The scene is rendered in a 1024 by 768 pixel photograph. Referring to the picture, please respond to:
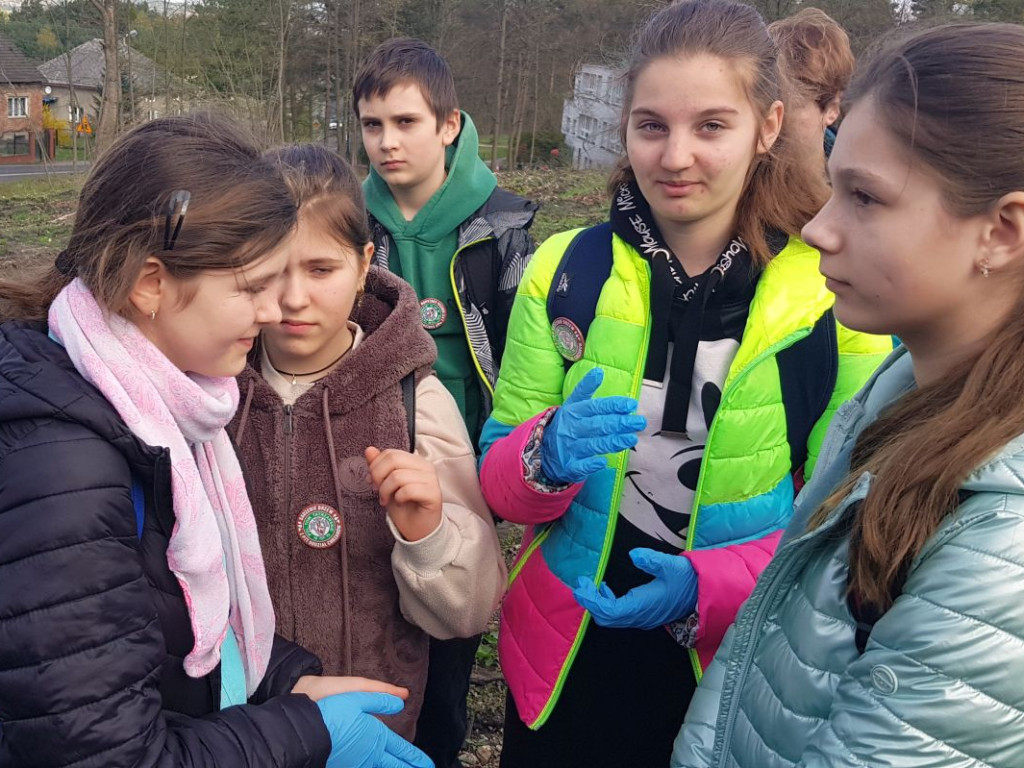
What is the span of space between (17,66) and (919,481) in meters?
40.4

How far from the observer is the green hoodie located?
2.91 metres

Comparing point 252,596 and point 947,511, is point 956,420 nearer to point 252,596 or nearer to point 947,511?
point 947,511

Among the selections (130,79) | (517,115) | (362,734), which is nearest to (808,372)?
(362,734)

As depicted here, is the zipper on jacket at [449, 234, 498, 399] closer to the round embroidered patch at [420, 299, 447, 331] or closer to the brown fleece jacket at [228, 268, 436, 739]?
the round embroidered patch at [420, 299, 447, 331]

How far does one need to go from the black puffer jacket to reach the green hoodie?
1.69 metres

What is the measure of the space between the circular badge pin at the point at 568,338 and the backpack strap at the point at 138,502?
937 mm

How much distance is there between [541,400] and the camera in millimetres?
1936

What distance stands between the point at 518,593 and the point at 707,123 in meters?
1.09

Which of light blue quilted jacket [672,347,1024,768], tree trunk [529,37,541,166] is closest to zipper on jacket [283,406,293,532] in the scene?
light blue quilted jacket [672,347,1024,768]

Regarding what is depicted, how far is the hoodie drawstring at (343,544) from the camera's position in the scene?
175cm

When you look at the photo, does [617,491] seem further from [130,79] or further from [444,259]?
[130,79]

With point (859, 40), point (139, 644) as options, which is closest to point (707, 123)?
point (139, 644)

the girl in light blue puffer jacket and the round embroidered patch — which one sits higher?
the girl in light blue puffer jacket

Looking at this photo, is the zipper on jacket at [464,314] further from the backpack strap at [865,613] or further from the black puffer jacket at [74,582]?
the backpack strap at [865,613]
